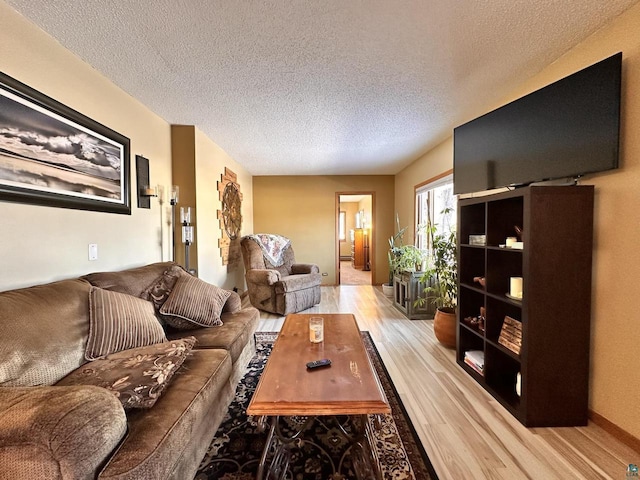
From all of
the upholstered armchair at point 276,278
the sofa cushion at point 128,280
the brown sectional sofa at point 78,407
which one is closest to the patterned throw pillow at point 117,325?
the brown sectional sofa at point 78,407

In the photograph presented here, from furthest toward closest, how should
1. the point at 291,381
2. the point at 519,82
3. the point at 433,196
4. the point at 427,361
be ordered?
the point at 433,196, the point at 427,361, the point at 519,82, the point at 291,381

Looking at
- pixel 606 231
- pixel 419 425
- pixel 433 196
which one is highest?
pixel 433 196

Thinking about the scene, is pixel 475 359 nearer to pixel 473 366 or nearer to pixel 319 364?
pixel 473 366

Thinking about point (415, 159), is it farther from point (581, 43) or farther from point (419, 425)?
point (419, 425)

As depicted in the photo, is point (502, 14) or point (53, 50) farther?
point (53, 50)

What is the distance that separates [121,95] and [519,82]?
322 cm

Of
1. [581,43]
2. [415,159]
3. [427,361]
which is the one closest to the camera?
[581,43]

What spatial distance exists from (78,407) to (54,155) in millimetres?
1629

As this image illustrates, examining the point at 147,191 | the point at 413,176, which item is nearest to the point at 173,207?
the point at 147,191

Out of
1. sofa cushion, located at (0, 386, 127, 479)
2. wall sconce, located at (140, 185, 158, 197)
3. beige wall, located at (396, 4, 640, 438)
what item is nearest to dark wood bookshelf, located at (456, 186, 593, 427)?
beige wall, located at (396, 4, 640, 438)

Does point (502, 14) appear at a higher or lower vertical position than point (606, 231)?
higher

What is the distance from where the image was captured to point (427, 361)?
8.32 ft

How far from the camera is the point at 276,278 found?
12.8 ft

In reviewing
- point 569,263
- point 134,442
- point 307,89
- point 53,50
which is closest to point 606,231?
point 569,263
